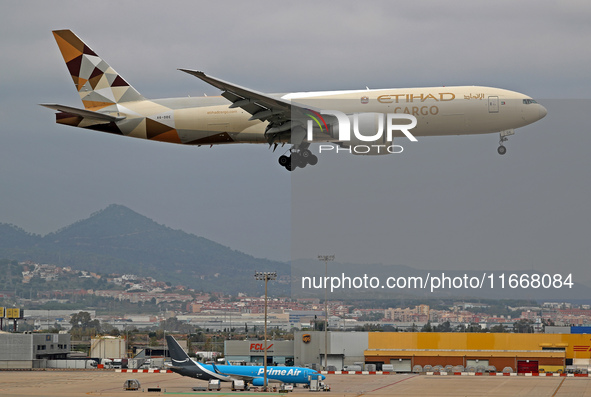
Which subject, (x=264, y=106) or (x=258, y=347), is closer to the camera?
(x=264, y=106)

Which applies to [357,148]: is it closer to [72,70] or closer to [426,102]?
[426,102]

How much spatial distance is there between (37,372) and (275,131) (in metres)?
62.4

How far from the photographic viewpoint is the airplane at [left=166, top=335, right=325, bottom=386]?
7931 centimetres

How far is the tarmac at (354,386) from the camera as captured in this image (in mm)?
74562

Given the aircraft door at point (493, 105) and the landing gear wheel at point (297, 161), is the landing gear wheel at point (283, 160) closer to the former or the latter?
the landing gear wheel at point (297, 161)

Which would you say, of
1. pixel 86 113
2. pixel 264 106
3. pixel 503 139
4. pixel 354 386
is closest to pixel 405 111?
pixel 503 139

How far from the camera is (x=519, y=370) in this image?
96438mm

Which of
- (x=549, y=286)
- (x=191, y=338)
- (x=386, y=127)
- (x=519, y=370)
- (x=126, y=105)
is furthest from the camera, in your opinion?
(x=191, y=338)

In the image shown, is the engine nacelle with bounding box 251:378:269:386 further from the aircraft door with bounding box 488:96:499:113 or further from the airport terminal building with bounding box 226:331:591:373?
the aircraft door with bounding box 488:96:499:113

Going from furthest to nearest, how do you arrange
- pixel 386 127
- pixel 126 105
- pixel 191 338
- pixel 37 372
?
pixel 191 338
pixel 37 372
pixel 126 105
pixel 386 127

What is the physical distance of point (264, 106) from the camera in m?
57.8

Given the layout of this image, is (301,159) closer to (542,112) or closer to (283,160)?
(283,160)

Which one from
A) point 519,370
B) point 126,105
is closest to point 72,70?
point 126,105

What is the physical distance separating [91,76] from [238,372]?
2971 centimetres
